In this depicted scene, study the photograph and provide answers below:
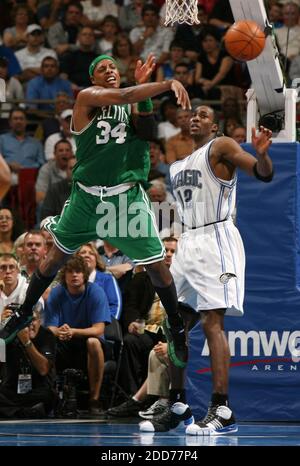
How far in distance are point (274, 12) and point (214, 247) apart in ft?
29.3

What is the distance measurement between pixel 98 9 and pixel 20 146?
417 centimetres

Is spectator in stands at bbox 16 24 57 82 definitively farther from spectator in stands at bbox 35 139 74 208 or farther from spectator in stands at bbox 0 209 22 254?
spectator in stands at bbox 0 209 22 254

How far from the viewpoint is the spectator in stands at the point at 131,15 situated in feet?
57.7

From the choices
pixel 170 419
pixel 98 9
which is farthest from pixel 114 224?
pixel 98 9

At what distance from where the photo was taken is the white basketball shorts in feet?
26.9

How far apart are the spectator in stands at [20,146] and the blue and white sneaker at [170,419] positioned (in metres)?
6.86

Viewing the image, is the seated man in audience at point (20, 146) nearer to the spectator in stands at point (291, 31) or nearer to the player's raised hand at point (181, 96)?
the spectator in stands at point (291, 31)

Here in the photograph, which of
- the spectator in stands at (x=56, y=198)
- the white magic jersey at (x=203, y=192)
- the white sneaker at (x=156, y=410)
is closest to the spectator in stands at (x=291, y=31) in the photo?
the spectator in stands at (x=56, y=198)

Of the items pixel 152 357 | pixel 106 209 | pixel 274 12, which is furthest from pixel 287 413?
pixel 274 12

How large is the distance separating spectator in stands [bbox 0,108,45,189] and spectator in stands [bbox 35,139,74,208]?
0.59 metres

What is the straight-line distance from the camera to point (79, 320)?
10.5 meters

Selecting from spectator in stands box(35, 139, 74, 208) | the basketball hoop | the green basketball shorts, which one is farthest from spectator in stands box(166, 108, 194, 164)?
the green basketball shorts

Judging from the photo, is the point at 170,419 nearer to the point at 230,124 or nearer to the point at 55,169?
the point at 230,124

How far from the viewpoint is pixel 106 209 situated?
8414mm
